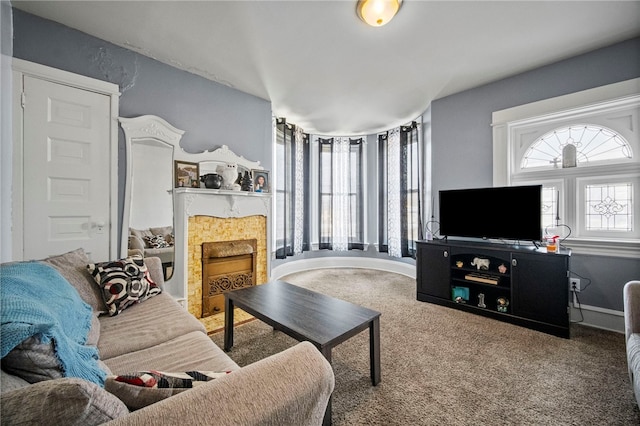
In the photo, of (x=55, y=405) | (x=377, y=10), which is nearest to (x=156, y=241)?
(x=55, y=405)

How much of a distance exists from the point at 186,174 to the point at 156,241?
2.45ft

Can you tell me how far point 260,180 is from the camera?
3281mm

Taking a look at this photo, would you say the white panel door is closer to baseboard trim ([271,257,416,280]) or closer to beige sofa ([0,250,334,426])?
beige sofa ([0,250,334,426])

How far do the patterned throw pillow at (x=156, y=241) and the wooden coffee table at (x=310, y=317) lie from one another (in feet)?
3.40

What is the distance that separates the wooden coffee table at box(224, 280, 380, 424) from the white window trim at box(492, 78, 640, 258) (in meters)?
2.38

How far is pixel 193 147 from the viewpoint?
280cm

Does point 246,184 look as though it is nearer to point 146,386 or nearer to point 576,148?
point 146,386

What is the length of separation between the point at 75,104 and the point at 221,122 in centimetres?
127

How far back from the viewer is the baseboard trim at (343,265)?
4.18 meters

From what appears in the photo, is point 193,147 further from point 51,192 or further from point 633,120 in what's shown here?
point 633,120

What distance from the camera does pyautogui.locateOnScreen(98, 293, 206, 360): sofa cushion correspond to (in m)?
1.27

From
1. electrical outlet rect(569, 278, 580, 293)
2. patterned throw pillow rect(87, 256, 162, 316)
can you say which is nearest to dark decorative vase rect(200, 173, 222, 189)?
patterned throw pillow rect(87, 256, 162, 316)

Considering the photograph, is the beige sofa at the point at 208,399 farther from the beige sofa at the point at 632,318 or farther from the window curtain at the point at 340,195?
the window curtain at the point at 340,195

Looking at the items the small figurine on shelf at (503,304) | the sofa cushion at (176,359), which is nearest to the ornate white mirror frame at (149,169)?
the sofa cushion at (176,359)
